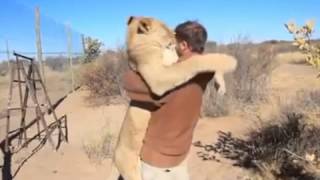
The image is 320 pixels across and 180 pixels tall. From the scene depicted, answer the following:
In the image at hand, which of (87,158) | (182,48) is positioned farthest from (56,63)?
(182,48)

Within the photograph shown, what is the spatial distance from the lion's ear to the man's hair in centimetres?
18

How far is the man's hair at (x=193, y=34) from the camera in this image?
339 centimetres

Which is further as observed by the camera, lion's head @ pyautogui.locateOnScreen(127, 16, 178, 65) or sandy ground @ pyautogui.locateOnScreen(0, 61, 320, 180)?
sandy ground @ pyautogui.locateOnScreen(0, 61, 320, 180)

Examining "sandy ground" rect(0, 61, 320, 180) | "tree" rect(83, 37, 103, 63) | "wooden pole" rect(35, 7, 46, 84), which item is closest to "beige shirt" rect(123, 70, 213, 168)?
"sandy ground" rect(0, 61, 320, 180)

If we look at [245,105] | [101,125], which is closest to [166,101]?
[101,125]

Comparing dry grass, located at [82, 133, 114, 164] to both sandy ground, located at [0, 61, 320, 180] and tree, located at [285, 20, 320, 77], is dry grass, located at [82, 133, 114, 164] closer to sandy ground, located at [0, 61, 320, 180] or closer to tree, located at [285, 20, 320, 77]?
sandy ground, located at [0, 61, 320, 180]

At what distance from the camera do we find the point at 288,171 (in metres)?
7.67

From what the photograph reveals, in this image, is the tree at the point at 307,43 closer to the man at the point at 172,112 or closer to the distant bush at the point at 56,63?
the man at the point at 172,112

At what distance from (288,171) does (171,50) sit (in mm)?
4700

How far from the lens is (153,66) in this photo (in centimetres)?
325

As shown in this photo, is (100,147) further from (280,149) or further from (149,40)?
(149,40)

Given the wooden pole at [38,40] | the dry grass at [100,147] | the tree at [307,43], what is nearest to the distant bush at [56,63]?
the wooden pole at [38,40]

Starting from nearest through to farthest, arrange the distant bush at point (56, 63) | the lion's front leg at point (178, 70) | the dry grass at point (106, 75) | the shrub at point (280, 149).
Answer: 1. the lion's front leg at point (178, 70)
2. the shrub at point (280, 149)
3. the dry grass at point (106, 75)
4. the distant bush at point (56, 63)

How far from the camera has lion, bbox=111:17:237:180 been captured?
323 cm
